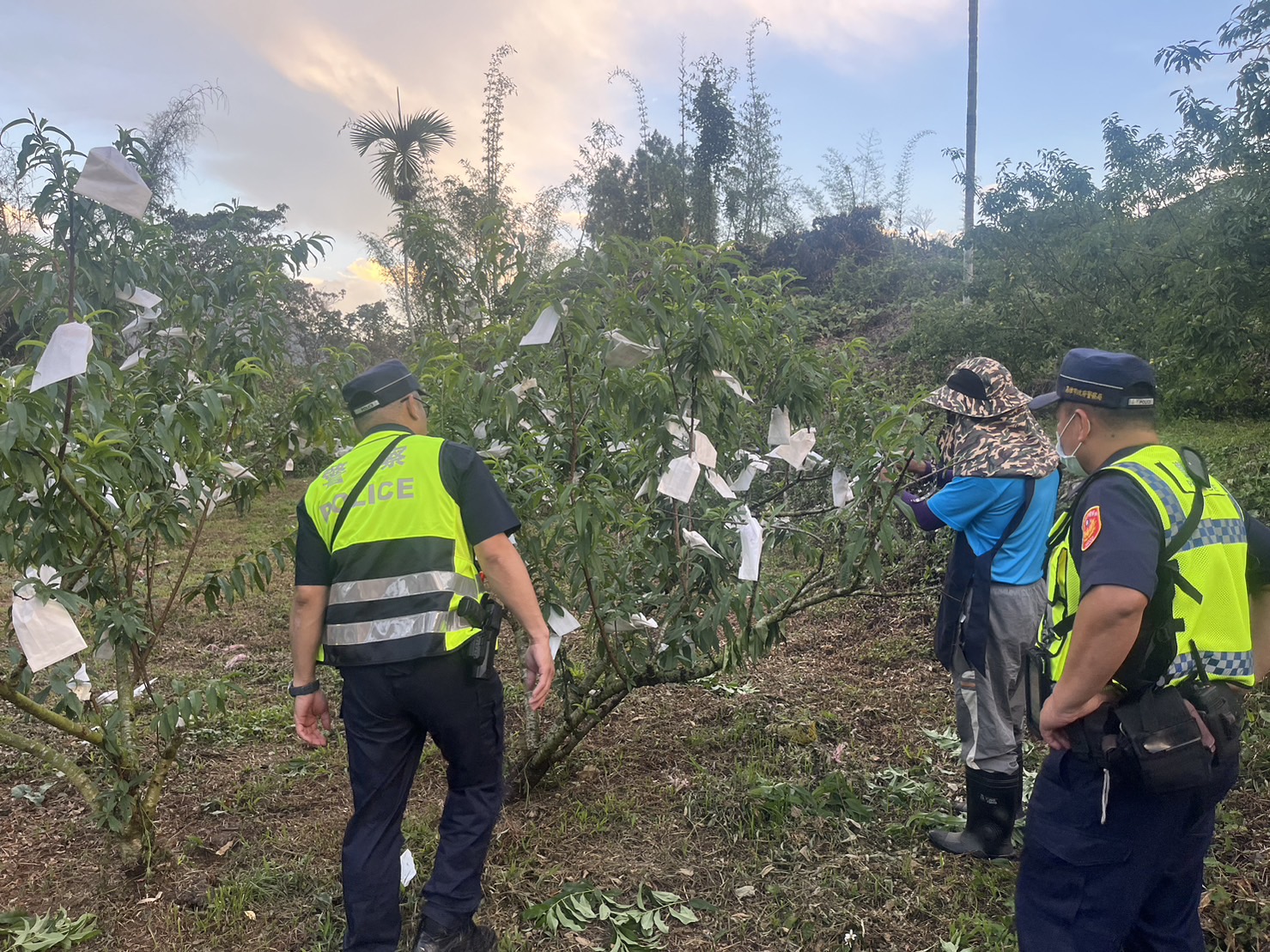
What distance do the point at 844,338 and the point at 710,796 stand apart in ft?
38.8

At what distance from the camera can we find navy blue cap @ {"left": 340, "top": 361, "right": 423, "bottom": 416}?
2.35m

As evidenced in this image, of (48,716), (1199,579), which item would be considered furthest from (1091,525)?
(48,716)

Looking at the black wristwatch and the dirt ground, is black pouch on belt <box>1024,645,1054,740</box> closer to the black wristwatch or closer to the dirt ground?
the dirt ground

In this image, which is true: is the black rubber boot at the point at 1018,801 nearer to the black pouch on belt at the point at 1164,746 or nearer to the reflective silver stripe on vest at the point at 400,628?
the black pouch on belt at the point at 1164,746

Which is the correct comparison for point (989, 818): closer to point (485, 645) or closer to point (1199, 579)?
point (1199, 579)

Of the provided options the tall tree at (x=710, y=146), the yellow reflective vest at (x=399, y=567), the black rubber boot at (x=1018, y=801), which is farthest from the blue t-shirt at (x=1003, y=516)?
the tall tree at (x=710, y=146)

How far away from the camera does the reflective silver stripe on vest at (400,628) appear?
2.12 m

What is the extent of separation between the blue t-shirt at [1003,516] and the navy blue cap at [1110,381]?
3.05 ft

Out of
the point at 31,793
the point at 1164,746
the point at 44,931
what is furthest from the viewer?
the point at 31,793

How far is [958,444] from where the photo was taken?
283cm

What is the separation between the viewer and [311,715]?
2324 millimetres

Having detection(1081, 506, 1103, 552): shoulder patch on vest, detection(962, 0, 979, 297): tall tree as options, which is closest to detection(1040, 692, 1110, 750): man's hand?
detection(1081, 506, 1103, 552): shoulder patch on vest

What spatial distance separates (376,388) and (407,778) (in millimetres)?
1125

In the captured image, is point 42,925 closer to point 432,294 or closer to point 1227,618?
point 432,294
